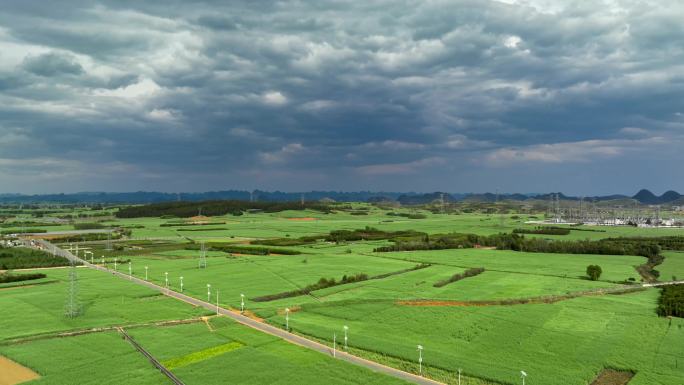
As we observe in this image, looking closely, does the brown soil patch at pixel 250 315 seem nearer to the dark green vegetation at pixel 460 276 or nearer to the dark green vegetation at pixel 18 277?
the dark green vegetation at pixel 460 276

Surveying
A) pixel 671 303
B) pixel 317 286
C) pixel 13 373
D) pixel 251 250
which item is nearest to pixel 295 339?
pixel 13 373

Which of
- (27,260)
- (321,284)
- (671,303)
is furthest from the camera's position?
(27,260)

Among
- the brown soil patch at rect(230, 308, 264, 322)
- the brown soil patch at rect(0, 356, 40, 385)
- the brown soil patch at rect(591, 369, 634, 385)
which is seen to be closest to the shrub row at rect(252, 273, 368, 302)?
the brown soil patch at rect(230, 308, 264, 322)

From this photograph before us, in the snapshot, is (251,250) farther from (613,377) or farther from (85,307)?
(613,377)

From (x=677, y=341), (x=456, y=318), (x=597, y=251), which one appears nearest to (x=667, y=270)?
(x=597, y=251)

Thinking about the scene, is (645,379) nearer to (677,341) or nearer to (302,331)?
(677,341)

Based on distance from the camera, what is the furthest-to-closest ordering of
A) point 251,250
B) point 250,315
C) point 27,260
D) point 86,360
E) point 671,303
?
point 251,250, point 27,260, point 671,303, point 250,315, point 86,360

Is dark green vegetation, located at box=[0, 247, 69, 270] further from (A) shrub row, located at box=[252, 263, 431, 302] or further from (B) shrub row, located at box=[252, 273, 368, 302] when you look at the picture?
(A) shrub row, located at box=[252, 263, 431, 302]

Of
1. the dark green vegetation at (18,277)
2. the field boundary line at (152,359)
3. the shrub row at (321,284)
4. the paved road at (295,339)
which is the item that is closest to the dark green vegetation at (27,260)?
the dark green vegetation at (18,277)
